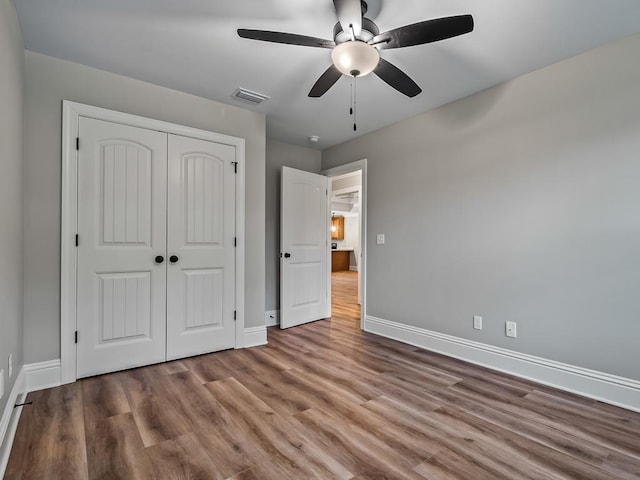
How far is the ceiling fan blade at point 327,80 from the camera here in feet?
6.96

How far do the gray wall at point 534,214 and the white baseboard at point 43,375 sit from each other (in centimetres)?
315

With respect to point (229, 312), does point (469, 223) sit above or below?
above

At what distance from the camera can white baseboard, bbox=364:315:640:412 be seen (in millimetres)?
2178

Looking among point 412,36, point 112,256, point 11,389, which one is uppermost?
point 412,36

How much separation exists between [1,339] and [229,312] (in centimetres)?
179

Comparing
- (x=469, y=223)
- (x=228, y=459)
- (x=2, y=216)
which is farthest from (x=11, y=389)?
(x=469, y=223)

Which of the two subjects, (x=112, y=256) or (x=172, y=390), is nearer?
(x=172, y=390)

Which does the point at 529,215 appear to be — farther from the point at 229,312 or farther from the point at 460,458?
the point at 229,312

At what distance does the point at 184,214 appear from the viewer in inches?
119

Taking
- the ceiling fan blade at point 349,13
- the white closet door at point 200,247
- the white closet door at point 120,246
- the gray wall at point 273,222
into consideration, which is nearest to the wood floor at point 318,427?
the white closet door at point 120,246

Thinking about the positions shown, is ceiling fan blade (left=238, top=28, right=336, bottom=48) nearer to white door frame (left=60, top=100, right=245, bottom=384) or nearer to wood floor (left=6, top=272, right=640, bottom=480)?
white door frame (left=60, top=100, right=245, bottom=384)

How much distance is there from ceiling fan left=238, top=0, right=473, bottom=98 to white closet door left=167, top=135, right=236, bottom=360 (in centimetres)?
162

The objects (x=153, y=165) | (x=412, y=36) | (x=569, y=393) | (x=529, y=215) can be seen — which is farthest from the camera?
(x=153, y=165)

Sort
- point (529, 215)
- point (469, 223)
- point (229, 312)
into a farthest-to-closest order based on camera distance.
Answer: point (229, 312) < point (469, 223) < point (529, 215)
